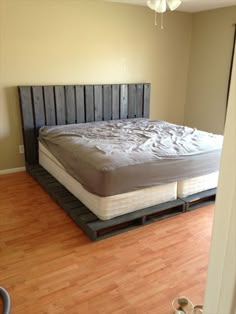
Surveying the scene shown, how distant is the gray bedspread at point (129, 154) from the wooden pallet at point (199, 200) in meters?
0.25

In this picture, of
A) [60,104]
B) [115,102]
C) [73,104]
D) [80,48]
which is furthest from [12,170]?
[80,48]

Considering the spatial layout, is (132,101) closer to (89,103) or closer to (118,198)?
(89,103)

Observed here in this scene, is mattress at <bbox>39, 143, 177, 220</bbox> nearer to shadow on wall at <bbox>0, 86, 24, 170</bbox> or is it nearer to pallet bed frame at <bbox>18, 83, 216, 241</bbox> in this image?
pallet bed frame at <bbox>18, 83, 216, 241</bbox>

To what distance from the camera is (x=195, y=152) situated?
2760 millimetres

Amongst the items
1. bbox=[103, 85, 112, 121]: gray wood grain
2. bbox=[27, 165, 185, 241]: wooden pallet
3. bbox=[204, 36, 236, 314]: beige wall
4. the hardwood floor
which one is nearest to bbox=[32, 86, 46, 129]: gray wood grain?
bbox=[103, 85, 112, 121]: gray wood grain

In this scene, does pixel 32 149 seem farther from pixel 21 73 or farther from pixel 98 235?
pixel 98 235

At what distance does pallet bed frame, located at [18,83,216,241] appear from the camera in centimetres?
249

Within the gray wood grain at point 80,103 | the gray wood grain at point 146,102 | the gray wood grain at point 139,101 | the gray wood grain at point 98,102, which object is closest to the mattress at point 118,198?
the gray wood grain at point 80,103

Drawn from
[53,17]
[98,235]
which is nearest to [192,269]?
[98,235]

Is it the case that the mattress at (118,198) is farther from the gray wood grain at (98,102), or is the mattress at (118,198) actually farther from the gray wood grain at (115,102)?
the gray wood grain at (115,102)

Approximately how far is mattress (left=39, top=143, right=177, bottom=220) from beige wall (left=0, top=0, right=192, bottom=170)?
136 centimetres

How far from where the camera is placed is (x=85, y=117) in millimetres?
4066

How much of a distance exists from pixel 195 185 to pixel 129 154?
0.87m

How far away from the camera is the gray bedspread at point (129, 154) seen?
7.74 feet
